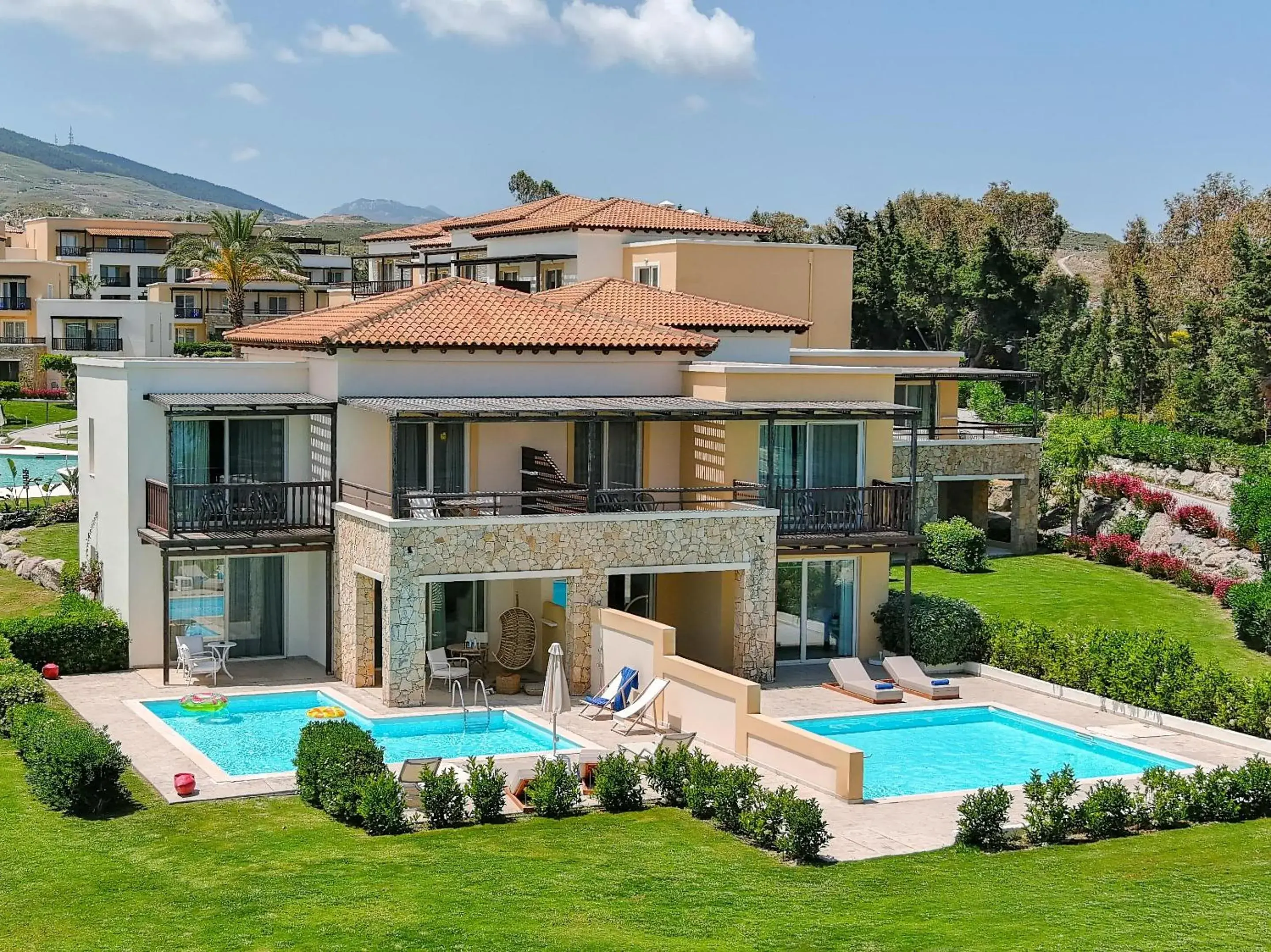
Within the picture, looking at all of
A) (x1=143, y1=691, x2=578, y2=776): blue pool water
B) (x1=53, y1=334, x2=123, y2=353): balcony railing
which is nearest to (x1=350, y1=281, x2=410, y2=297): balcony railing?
(x1=53, y1=334, x2=123, y2=353): balcony railing

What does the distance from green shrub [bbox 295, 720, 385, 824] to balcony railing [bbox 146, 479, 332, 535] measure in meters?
7.97

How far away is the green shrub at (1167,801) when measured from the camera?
2020 centimetres

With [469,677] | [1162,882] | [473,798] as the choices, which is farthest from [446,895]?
[469,677]

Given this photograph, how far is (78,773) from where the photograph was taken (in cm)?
1961

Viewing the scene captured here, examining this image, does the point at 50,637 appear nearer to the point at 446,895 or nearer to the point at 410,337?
the point at 410,337

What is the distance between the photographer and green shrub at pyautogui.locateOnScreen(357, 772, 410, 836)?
19.2 meters

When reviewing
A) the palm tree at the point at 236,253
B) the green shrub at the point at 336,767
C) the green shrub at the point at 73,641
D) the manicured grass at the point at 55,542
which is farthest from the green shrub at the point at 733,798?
the palm tree at the point at 236,253

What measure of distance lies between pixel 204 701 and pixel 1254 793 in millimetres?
15944

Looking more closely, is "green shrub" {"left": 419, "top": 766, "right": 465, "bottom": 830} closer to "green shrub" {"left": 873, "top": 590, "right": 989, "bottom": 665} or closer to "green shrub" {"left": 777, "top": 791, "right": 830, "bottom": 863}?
"green shrub" {"left": 777, "top": 791, "right": 830, "bottom": 863}

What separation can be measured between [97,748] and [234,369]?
1139cm

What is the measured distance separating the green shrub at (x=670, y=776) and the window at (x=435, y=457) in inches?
393

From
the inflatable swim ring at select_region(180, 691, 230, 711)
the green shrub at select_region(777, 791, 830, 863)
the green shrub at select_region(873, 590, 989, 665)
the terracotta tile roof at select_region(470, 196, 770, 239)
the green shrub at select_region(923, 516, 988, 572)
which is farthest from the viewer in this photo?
the terracotta tile roof at select_region(470, 196, 770, 239)

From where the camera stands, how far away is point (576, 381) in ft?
103

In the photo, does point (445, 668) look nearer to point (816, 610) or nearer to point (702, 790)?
point (816, 610)
